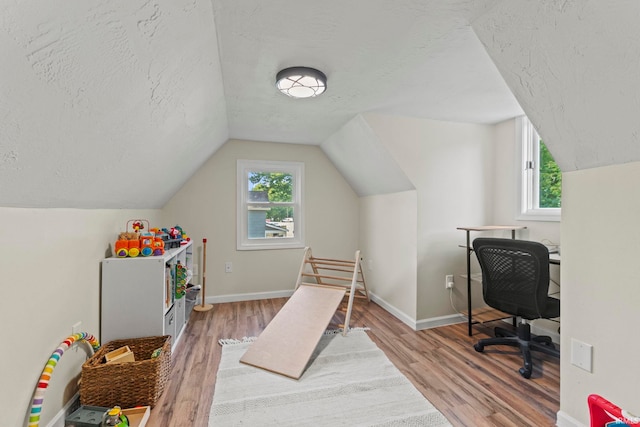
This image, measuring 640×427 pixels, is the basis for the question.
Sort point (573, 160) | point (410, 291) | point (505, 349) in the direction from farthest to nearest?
point (410, 291)
point (505, 349)
point (573, 160)

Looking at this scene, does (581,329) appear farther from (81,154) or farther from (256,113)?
(256,113)

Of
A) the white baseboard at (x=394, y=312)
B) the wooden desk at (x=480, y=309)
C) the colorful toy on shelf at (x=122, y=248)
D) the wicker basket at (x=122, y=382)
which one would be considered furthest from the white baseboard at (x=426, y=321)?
the colorful toy on shelf at (x=122, y=248)

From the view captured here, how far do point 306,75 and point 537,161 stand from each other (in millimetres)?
2307

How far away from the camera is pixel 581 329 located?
1.39 meters

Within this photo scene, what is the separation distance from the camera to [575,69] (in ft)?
3.56

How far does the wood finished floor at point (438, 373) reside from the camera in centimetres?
156

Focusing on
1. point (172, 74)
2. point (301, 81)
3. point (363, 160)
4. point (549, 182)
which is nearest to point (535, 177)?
point (549, 182)

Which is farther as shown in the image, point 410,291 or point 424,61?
point 410,291

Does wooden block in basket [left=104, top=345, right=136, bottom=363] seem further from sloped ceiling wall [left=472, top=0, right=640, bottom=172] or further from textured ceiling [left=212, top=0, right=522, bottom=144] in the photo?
sloped ceiling wall [left=472, top=0, right=640, bottom=172]

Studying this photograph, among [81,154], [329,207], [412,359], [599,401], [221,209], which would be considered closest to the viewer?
[599,401]

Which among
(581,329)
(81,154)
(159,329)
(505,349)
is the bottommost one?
(505,349)

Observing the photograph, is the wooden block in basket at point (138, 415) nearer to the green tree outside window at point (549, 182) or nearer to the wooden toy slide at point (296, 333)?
the wooden toy slide at point (296, 333)

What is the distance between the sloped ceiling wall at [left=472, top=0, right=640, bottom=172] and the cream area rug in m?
1.54

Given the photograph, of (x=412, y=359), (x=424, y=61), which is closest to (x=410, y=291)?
(x=412, y=359)
